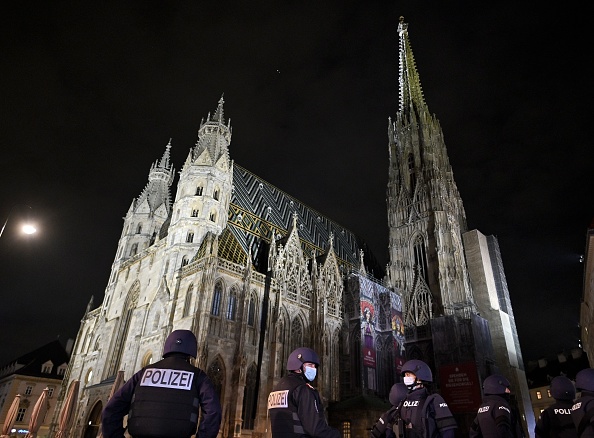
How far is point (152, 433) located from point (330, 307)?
32074 mm

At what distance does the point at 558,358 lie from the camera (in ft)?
187

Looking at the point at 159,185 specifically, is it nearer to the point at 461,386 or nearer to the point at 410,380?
the point at 461,386

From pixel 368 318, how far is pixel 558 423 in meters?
30.0

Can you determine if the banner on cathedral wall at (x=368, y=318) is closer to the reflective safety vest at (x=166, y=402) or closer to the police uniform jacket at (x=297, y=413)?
the police uniform jacket at (x=297, y=413)

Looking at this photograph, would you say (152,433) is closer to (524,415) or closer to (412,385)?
(412,385)

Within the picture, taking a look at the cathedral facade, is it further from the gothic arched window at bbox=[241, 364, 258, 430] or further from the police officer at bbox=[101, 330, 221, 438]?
the police officer at bbox=[101, 330, 221, 438]

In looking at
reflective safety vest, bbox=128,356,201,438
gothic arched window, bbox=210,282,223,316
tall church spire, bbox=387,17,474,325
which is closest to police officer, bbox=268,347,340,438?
reflective safety vest, bbox=128,356,201,438

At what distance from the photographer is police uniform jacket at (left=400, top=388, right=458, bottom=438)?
6.17 meters

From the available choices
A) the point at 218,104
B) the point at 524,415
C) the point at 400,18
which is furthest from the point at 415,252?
the point at 400,18

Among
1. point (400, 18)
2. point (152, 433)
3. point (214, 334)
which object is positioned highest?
point (400, 18)

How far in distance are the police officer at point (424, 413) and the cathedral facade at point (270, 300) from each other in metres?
18.6

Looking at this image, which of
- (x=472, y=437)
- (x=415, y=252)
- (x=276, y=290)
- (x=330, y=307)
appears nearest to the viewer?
(x=472, y=437)

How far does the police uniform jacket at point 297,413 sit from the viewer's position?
4660mm

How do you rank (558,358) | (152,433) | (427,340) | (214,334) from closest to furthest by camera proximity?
(152,433) < (214,334) < (427,340) < (558,358)
